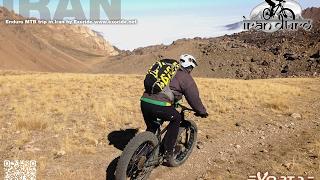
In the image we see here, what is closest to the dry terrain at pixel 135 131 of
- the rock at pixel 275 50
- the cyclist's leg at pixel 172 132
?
the cyclist's leg at pixel 172 132

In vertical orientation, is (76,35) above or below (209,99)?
above

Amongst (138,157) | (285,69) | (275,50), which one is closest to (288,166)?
(138,157)

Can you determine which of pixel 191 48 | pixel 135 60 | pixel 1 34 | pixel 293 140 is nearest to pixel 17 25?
pixel 1 34

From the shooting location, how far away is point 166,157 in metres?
8.73

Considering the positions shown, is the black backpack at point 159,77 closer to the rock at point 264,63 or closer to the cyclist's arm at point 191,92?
the cyclist's arm at point 191,92

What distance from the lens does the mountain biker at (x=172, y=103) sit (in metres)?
8.02

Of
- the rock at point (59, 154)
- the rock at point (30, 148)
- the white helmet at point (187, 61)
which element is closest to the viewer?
the white helmet at point (187, 61)

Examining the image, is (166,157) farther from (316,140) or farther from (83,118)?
(83,118)

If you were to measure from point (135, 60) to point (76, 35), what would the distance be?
294 ft

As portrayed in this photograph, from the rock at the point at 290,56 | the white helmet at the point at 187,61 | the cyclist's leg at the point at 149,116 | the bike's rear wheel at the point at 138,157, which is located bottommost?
the bike's rear wheel at the point at 138,157

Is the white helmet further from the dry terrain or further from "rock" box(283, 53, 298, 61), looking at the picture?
"rock" box(283, 53, 298, 61)

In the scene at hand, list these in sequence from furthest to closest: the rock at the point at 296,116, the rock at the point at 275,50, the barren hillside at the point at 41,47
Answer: the barren hillside at the point at 41,47 < the rock at the point at 275,50 < the rock at the point at 296,116

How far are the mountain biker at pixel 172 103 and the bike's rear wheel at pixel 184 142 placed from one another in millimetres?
575

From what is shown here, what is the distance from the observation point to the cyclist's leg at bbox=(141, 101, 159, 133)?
26.4 ft
